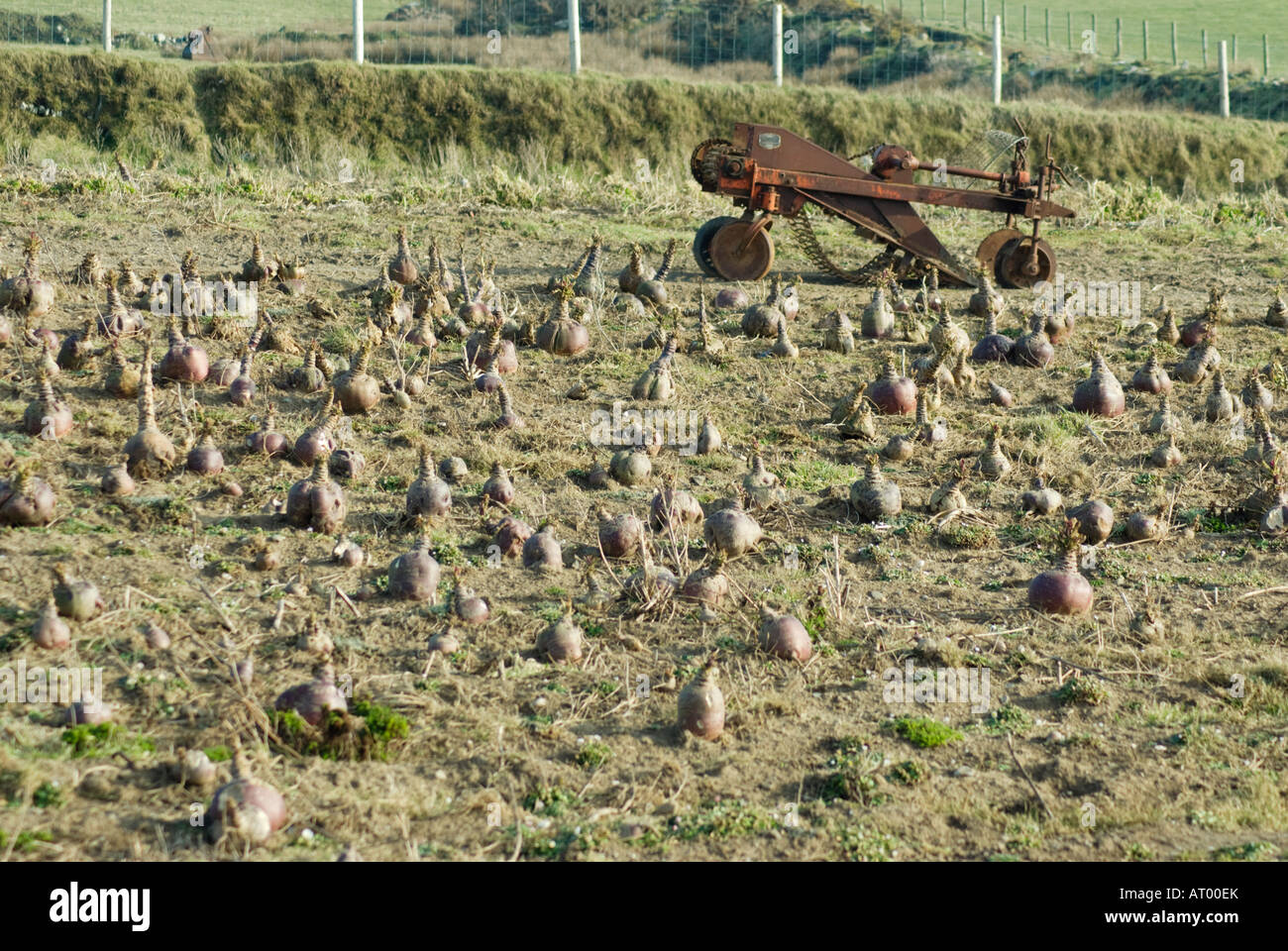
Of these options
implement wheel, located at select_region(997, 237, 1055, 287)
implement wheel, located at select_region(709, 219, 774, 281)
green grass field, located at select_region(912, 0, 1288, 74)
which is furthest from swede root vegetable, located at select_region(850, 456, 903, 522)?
green grass field, located at select_region(912, 0, 1288, 74)

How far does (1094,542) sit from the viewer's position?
6887 millimetres

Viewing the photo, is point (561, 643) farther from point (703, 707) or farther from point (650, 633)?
point (703, 707)

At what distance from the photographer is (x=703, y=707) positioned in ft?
16.1

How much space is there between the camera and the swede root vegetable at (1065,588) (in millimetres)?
6051

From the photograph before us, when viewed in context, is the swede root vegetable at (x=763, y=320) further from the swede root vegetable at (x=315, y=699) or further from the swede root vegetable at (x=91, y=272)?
the swede root vegetable at (x=315, y=699)

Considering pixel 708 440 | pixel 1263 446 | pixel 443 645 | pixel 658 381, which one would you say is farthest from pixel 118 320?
pixel 1263 446

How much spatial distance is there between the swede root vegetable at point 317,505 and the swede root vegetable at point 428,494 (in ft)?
1.13

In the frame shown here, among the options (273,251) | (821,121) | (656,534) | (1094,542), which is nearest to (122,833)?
(656,534)

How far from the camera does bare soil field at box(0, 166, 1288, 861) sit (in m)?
4.40

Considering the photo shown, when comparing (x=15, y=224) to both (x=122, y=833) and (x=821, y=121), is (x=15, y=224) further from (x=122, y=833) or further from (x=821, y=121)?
(x=821, y=121)

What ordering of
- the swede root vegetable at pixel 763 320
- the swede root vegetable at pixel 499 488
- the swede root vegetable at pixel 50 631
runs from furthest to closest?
the swede root vegetable at pixel 763 320 → the swede root vegetable at pixel 499 488 → the swede root vegetable at pixel 50 631

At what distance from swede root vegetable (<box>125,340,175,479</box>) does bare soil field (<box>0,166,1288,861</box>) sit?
0.27 ft

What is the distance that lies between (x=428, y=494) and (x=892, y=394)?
3343 mm

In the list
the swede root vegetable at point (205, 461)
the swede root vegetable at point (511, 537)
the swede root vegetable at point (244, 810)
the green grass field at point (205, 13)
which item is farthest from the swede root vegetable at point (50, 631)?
the green grass field at point (205, 13)
